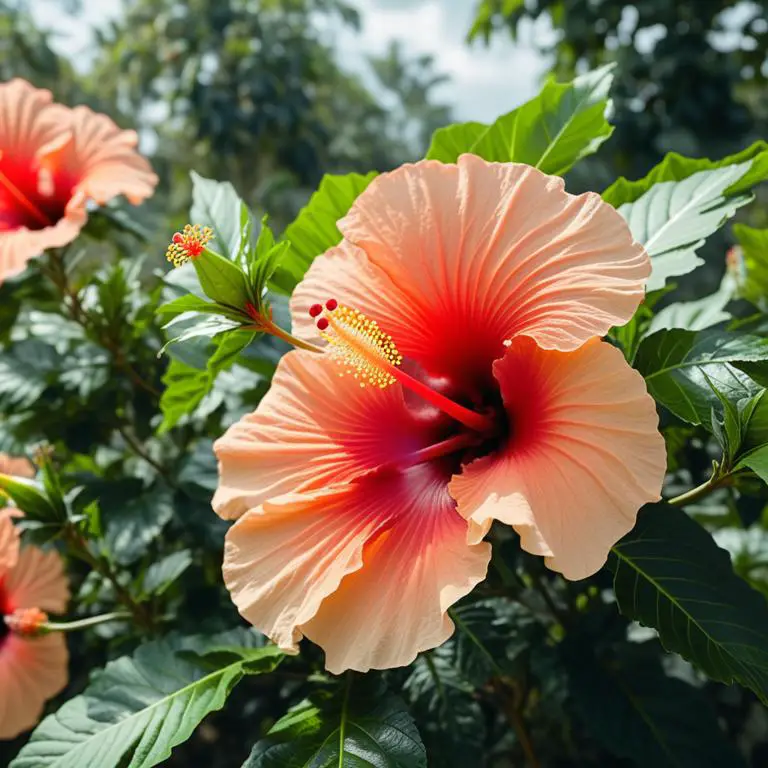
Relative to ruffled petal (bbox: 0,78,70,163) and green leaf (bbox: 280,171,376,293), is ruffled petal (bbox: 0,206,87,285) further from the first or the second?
green leaf (bbox: 280,171,376,293)

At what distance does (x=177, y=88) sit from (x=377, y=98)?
18.4 feet

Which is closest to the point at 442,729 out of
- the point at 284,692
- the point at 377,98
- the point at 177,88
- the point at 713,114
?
the point at 284,692

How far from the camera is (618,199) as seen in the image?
0.90m

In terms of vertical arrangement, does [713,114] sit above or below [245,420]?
below

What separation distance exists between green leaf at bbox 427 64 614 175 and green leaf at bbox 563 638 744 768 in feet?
1.88

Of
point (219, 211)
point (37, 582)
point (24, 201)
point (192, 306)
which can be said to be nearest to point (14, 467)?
point (37, 582)

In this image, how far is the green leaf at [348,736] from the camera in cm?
73

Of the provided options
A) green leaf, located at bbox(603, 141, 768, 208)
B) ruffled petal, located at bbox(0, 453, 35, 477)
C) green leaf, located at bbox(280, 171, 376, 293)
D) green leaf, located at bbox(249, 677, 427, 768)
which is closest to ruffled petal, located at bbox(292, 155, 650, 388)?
green leaf, located at bbox(280, 171, 376, 293)

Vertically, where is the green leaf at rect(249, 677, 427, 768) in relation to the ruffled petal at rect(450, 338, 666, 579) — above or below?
below

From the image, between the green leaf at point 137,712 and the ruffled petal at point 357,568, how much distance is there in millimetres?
161

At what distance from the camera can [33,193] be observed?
1.30 metres

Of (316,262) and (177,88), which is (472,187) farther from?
(177,88)

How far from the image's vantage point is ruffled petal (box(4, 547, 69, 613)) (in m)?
1.14

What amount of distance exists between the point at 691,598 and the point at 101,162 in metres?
1.06
